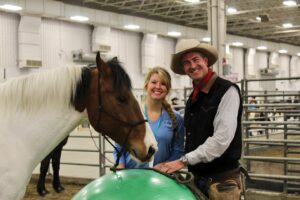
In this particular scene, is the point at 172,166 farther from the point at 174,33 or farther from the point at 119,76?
the point at 174,33

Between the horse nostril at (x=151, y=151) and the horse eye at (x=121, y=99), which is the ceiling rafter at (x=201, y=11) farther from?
the horse nostril at (x=151, y=151)

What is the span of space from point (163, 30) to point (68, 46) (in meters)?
4.54

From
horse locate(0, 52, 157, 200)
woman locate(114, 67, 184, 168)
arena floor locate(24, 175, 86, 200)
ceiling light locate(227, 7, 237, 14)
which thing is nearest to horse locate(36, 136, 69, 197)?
arena floor locate(24, 175, 86, 200)

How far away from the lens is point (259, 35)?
22500 mm

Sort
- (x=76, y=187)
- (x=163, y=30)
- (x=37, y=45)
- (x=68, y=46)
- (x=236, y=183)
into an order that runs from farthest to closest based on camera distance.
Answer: (x=163, y=30)
(x=68, y=46)
(x=37, y=45)
(x=76, y=187)
(x=236, y=183)

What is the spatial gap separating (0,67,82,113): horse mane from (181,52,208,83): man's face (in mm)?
640

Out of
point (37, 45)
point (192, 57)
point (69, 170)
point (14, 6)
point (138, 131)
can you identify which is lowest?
point (69, 170)

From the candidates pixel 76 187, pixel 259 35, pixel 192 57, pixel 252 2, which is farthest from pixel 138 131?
pixel 259 35

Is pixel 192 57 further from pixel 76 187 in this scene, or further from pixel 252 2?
pixel 252 2

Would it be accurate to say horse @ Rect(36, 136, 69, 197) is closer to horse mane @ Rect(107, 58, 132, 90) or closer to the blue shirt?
the blue shirt

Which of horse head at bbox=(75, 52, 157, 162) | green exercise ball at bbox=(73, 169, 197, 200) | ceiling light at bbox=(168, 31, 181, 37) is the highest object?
ceiling light at bbox=(168, 31, 181, 37)

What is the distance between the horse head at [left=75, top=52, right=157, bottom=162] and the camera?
2.31 metres

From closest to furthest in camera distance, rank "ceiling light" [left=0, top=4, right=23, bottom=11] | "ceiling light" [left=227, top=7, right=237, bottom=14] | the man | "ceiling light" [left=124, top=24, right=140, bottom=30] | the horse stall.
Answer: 1. the man
2. the horse stall
3. "ceiling light" [left=0, top=4, right=23, bottom=11]
4. "ceiling light" [left=124, top=24, right=140, bottom=30]
5. "ceiling light" [left=227, top=7, right=237, bottom=14]

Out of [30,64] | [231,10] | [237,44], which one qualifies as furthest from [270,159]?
[237,44]
